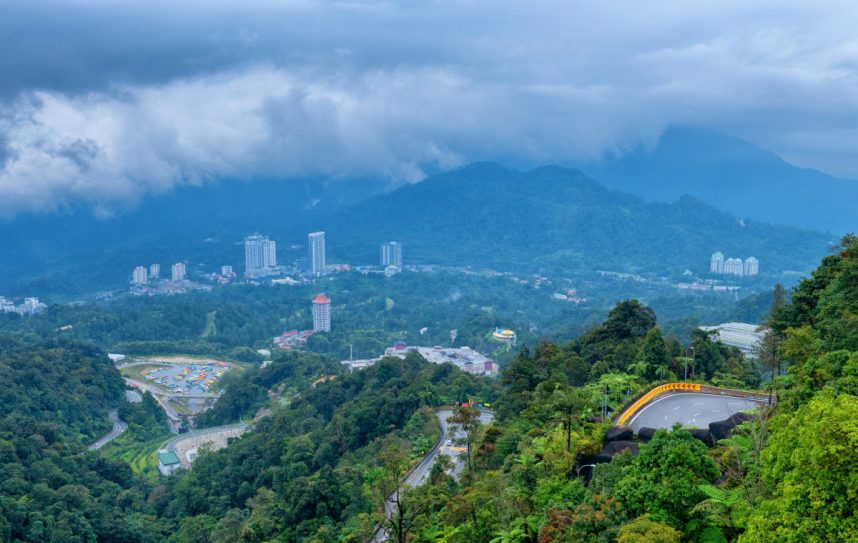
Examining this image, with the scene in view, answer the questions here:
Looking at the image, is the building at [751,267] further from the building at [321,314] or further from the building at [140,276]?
the building at [140,276]

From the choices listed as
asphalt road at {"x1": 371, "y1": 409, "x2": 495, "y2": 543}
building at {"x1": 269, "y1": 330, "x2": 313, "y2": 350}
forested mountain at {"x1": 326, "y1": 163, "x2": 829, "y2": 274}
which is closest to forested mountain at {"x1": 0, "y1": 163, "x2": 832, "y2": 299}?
forested mountain at {"x1": 326, "y1": 163, "x2": 829, "y2": 274}

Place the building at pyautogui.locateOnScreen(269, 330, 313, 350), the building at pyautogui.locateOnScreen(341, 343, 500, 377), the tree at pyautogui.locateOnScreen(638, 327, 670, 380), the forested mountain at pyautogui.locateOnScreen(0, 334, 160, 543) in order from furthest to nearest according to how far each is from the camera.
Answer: the building at pyautogui.locateOnScreen(269, 330, 313, 350), the building at pyautogui.locateOnScreen(341, 343, 500, 377), the forested mountain at pyautogui.locateOnScreen(0, 334, 160, 543), the tree at pyautogui.locateOnScreen(638, 327, 670, 380)

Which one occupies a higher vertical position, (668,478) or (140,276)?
(668,478)

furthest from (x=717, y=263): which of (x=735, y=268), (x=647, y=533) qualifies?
(x=647, y=533)

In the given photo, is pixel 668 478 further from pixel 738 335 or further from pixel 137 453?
pixel 738 335

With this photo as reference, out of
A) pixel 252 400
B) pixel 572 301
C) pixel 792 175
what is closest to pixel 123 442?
pixel 252 400

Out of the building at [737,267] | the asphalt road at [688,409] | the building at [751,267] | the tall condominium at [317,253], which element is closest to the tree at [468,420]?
the asphalt road at [688,409]

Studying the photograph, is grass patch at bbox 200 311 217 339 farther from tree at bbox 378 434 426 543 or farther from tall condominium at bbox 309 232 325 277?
tree at bbox 378 434 426 543
